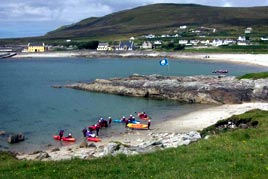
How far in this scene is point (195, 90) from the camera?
53.8 m

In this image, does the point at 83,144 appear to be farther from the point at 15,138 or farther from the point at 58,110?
the point at 58,110

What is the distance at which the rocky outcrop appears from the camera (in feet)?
165

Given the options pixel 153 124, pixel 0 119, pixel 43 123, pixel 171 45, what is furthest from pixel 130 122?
pixel 171 45

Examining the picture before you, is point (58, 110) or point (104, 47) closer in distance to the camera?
point (58, 110)

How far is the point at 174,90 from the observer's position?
55906 mm

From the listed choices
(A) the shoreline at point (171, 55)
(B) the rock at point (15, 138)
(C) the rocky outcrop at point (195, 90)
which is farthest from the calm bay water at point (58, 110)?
(A) the shoreline at point (171, 55)

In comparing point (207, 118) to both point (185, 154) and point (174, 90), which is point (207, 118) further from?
point (185, 154)

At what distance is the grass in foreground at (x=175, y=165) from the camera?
1225 centimetres

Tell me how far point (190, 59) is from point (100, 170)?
120m

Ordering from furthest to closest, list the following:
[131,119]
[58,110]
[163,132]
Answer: [58,110], [131,119], [163,132]

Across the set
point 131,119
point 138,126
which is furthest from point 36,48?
point 138,126

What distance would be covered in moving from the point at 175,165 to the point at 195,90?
134 feet

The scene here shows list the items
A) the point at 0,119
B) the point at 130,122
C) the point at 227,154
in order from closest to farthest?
the point at 227,154, the point at 130,122, the point at 0,119

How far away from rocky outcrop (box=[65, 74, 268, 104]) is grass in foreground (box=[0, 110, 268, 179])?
3426 cm
